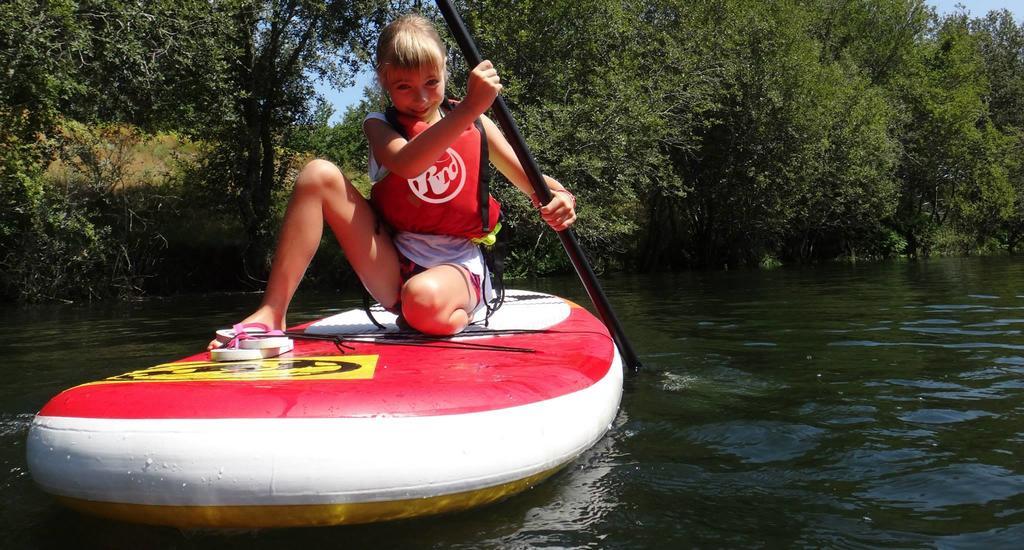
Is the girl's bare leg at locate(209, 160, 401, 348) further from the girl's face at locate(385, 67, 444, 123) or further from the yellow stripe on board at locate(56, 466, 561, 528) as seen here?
the yellow stripe on board at locate(56, 466, 561, 528)

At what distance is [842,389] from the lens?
3422 mm

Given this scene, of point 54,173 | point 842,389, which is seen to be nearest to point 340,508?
A: point 842,389

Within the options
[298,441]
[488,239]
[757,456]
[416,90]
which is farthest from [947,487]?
[416,90]

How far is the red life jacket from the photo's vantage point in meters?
2.90

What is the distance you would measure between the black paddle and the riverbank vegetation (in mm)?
9593

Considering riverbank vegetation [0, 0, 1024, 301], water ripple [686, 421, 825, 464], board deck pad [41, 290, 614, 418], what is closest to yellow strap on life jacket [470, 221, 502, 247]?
board deck pad [41, 290, 614, 418]

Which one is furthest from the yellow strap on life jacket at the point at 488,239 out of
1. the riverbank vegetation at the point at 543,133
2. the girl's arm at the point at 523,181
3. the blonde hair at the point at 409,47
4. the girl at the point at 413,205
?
the riverbank vegetation at the point at 543,133

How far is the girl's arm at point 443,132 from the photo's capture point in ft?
8.36

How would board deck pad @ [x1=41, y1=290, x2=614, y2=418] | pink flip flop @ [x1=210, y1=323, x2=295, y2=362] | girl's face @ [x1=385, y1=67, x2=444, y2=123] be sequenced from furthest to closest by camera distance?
girl's face @ [x1=385, y1=67, x2=444, y2=123]
pink flip flop @ [x1=210, y1=323, x2=295, y2=362]
board deck pad @ [x1=41, y1=290, x2=614, y2=418]

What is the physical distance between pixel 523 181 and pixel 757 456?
65.9 inches

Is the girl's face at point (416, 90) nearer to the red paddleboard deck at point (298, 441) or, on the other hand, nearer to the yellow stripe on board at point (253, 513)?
the red paddleboard deck at point (298, 441)

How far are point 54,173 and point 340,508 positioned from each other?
A: 45.2 ft

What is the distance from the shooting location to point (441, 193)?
9.59 feet

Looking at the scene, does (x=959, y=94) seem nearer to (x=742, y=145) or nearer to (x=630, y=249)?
(x=742, y=145)
